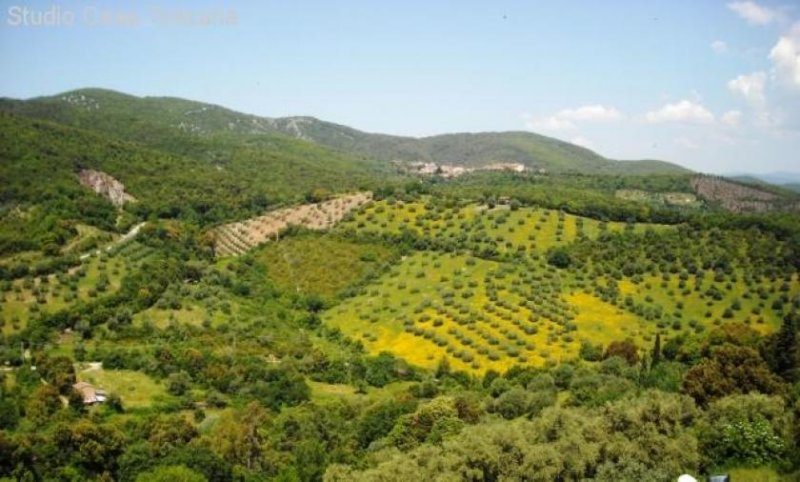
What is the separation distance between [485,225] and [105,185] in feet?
285

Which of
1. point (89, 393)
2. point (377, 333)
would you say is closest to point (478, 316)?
point (377, 333)

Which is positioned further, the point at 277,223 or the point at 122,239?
the point at 277,223

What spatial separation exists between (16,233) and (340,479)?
95.8m

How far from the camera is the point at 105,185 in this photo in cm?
14950

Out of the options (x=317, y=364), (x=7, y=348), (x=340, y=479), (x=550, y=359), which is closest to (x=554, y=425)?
(x=340, y=479)

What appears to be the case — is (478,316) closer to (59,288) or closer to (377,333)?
(377,333)

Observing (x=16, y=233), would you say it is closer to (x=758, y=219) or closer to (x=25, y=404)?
(x=25, y=404)

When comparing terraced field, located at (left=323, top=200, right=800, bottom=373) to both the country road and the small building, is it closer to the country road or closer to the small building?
the small building

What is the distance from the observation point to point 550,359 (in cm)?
7369

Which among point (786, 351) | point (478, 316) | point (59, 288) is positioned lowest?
point (59, 288)

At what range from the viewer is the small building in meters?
61.6

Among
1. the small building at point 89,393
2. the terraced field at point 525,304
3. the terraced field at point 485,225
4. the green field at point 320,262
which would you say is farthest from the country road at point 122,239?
the small building at point 89,393

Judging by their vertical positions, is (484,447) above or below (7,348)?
above

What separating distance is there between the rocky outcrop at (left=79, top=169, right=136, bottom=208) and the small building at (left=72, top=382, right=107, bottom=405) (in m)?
88.2
